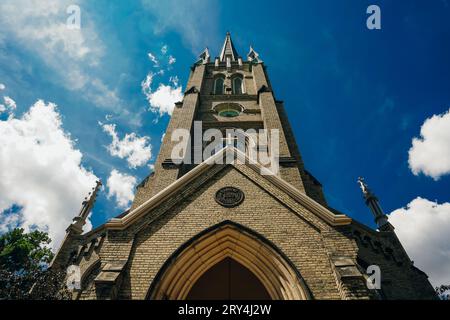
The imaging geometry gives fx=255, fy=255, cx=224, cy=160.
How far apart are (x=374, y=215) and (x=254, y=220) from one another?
7926 mm

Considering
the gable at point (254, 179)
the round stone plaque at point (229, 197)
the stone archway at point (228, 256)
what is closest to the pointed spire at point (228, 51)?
the gable at point (254, 179)

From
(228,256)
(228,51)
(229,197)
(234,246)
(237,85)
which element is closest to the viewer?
(234,246)

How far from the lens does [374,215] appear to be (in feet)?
40.2

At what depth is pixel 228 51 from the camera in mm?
37031

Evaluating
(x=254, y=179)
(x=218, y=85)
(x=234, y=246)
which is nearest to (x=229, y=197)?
(x=254, y=179)

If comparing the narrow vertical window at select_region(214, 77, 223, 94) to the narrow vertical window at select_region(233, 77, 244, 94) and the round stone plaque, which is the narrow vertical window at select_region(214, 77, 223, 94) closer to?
the narrow vertical window at select_region(233, 77, 244, 94)

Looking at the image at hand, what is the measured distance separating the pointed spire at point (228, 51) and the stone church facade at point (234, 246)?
91.0 feet

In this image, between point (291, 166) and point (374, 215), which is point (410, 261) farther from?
point (291, 166)

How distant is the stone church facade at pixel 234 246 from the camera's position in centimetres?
632

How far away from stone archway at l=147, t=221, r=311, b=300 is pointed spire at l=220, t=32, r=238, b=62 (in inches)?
1215

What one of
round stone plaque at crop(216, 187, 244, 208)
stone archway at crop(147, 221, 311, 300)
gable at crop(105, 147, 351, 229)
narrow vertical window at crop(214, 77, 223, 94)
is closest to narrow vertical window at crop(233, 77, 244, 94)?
narrow vertical window at crop(214, 77, 223, 94)

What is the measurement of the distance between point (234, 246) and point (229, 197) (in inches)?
60.6

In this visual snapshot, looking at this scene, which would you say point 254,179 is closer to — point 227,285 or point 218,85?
point 227,285
